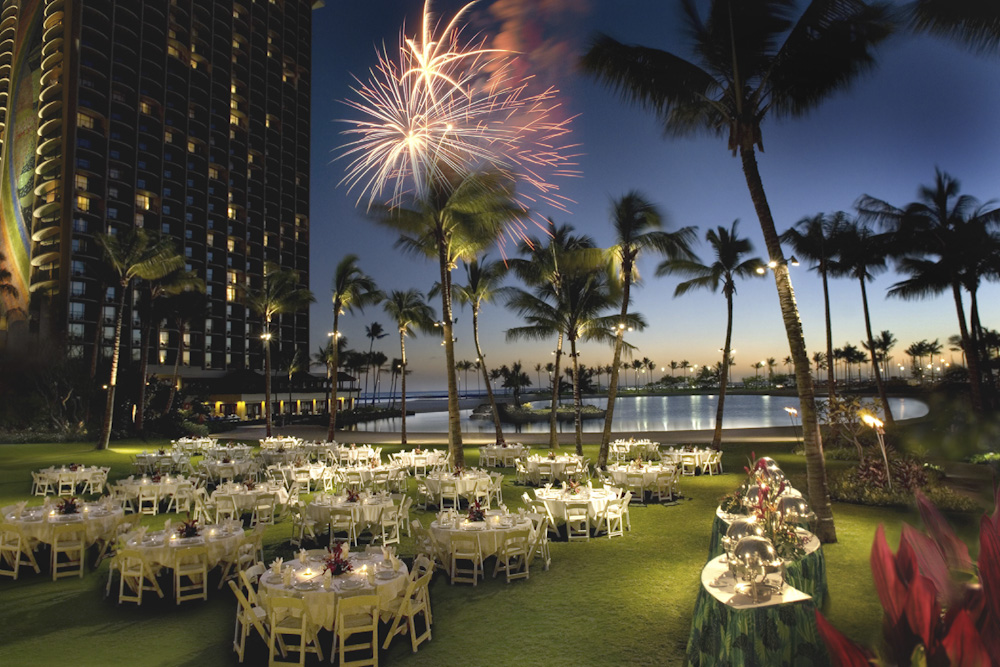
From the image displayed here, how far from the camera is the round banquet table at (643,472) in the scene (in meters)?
13.8

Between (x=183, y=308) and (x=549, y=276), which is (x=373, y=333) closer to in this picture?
(x=183, y=308)

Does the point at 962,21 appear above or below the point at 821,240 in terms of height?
below

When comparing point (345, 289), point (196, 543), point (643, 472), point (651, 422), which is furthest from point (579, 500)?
point (651, 422)

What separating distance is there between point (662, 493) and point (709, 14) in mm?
10328

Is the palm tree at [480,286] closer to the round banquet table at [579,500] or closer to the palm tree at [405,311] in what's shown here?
the palm tree at [405,311]

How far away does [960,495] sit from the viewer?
469 inches

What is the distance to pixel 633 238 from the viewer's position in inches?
751

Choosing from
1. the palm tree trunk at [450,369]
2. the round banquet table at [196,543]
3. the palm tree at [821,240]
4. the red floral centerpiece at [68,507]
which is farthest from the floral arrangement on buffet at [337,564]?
the palm tree at [821,240]

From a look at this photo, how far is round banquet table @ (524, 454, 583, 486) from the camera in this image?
16188mm

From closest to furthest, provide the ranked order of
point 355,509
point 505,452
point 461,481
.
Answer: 1. point 355,509
2. point 461,481
3. point 505,452

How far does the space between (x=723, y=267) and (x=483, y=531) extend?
15385 millimetres

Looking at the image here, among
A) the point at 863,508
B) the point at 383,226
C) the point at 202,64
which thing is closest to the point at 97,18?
the point at 202,64

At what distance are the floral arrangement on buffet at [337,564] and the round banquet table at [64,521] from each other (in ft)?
16.6

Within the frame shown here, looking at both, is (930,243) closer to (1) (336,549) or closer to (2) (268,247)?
(1) (336,549)
